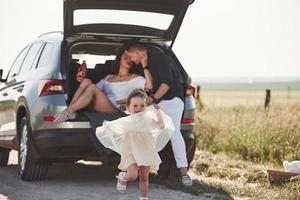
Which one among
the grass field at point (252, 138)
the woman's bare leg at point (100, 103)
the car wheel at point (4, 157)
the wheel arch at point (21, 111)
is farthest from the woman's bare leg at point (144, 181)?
the car wheel at point (4, 157)

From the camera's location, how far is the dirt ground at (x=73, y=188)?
771cm

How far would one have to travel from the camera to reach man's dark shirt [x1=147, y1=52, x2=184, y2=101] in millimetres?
8492

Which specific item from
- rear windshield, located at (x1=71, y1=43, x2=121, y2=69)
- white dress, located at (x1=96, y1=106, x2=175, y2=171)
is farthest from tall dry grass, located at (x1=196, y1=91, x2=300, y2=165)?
white dress, located at (x1=96, y1=106, x2=175, y2=171)

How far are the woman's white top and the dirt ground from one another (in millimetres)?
1053

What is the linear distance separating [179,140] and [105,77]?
129 centimetres

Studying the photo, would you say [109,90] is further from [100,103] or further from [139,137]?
[139,137]

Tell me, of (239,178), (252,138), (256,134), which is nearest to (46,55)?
(239,178)

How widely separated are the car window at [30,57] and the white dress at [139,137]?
2.83 m

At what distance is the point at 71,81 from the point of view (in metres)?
8.83

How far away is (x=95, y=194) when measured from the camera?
25.8 feet

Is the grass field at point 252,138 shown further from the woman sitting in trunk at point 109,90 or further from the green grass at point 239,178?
the woman sitting in trunk at point 109,90

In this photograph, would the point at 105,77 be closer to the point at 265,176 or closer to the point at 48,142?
the point at 48,142

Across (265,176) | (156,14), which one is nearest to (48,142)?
(156,14)

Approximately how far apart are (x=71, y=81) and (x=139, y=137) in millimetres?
2324
